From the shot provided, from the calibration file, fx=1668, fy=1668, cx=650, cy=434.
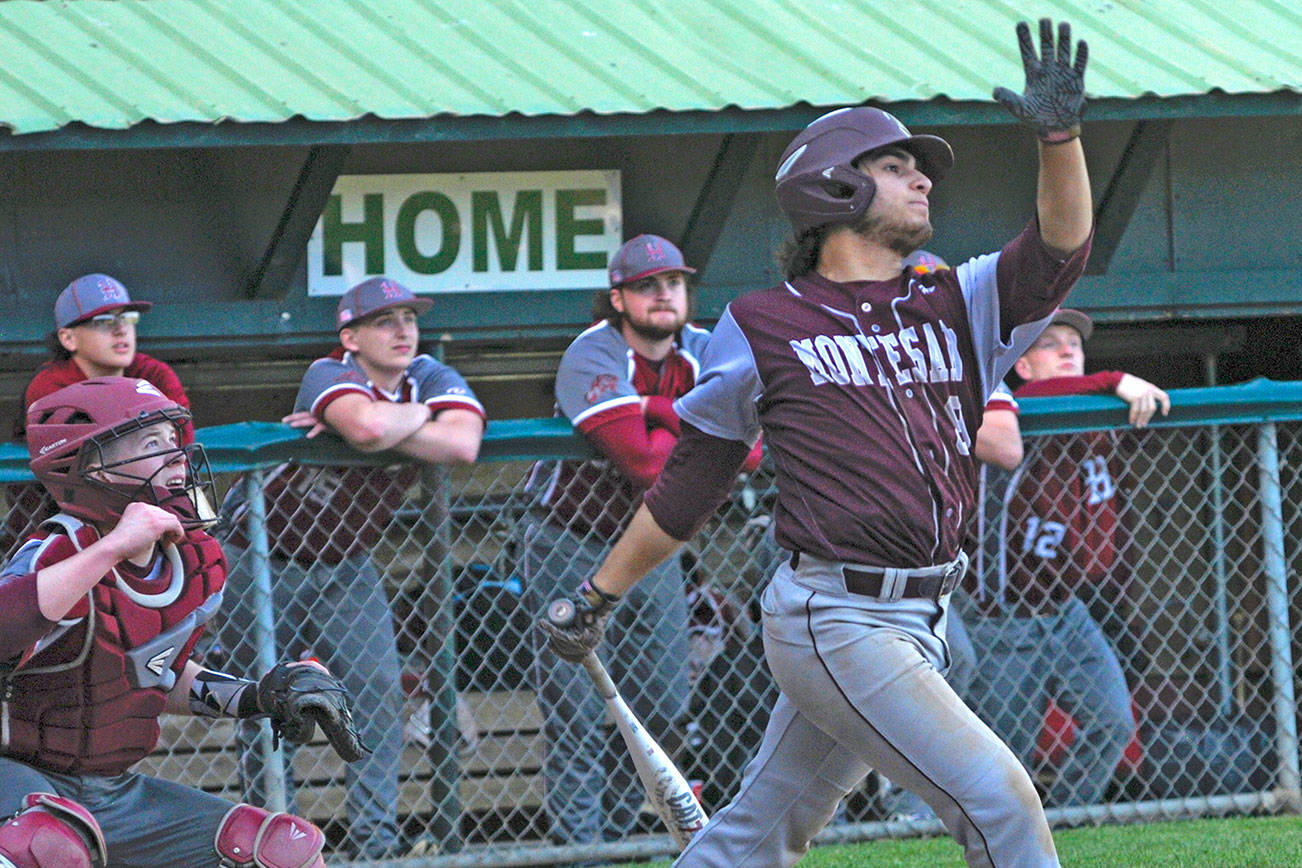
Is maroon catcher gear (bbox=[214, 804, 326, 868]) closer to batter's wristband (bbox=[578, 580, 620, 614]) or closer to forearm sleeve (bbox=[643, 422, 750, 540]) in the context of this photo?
batter's wristband (bbox=[578, 580, 620, 614])

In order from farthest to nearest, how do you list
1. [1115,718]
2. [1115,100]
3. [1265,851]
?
[1115,100] → [1115,718] → [1265,851]

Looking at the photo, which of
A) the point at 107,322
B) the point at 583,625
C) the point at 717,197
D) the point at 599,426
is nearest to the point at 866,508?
the point at 583,625

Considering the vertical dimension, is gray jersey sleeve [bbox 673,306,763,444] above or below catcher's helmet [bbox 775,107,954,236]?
below

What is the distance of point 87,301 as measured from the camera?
579 centimetres

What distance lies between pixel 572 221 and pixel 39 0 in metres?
2.46

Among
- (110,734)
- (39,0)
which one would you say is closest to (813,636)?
(110,734)

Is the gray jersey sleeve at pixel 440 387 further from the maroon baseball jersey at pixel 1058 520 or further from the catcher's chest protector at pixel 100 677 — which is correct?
the maroon baseball jersey at pixel 1058 520

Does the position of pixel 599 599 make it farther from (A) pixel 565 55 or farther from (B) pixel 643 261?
(A) pixel 565 55

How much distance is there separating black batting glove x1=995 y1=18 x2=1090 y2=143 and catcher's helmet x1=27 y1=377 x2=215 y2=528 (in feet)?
6.30

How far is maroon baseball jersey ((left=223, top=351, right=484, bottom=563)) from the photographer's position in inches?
205

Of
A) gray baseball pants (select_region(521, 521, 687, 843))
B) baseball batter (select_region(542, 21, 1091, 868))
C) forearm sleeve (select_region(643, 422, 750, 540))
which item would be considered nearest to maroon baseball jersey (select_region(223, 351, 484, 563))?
Result: gray baseball pants (select_region(521, 521, 687, 843))

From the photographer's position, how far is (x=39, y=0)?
706cm

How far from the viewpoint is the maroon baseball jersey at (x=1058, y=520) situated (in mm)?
5570

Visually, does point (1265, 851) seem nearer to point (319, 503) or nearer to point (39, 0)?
point (319, 503)
